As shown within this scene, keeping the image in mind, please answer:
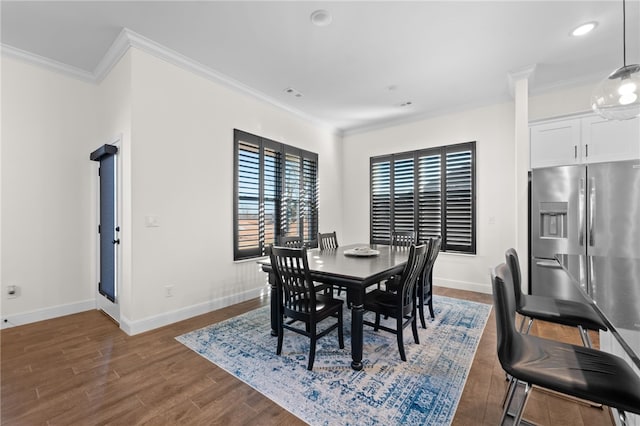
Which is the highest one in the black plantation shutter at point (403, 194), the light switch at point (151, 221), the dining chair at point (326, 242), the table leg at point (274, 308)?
the black plantation shutter at point (403, 194)

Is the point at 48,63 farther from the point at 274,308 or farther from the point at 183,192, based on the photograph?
the point at 274,308

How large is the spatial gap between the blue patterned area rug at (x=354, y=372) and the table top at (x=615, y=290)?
3.53 ft

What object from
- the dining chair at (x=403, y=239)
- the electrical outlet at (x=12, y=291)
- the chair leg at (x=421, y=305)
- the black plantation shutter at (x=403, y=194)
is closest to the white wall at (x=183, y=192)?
the electrical outlet at (x=12, y=291)

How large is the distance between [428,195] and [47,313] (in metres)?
5.52

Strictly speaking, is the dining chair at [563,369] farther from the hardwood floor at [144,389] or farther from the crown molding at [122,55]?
the crown molding at [122,55]

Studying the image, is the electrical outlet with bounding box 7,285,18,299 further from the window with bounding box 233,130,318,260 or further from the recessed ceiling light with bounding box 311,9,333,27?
the recessed ceiling light with bounding box 311,9,333,27

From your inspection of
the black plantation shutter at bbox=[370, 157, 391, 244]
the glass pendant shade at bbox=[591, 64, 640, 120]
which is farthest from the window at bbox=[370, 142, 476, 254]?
the glass pendant shade at bbox=[591, 64, 640, 120]

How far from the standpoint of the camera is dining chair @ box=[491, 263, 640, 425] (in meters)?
1.05

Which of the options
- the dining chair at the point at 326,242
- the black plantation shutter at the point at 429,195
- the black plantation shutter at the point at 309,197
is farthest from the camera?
the black plantation shutter at the point at 309,197

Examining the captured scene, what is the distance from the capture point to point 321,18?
8.21 ft

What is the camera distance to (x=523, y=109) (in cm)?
354

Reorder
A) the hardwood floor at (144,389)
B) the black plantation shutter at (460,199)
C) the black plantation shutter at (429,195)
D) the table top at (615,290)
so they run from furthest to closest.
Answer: the black plantation shutter at (429,195)
the black plantation shutter at (460,199)
the hardwood floor at (144,389)
the table top at (615,290)

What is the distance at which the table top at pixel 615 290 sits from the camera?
2.87ft

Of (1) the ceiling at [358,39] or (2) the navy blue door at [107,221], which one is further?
(2) the navy blue door at [107,221]
